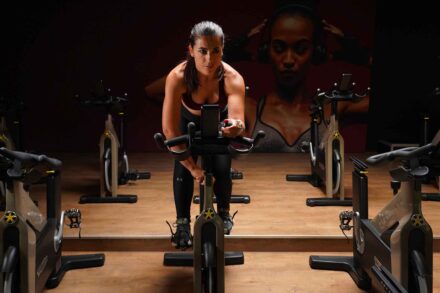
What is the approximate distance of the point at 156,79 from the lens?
7430 millimetres

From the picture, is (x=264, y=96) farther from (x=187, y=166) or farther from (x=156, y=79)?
(x=187, y=166)

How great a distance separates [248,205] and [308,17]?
3.43m

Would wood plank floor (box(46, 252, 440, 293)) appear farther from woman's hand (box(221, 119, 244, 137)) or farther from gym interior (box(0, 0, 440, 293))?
woman's hand (box(221, 119, 244, 137))

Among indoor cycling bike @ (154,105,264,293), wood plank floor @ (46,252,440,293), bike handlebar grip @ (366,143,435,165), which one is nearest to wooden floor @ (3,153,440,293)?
wood plank floor @ (46,252,440,293)

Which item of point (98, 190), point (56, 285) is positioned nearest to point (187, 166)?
point (56, 285)

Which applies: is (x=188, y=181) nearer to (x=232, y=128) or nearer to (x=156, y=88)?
(x=232, y=128)

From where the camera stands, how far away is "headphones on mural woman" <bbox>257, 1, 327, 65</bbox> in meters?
7.36

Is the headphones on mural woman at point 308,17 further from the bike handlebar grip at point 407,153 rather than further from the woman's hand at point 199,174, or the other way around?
the bike handlebar grip at point 407,153

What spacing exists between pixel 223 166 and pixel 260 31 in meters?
4.48

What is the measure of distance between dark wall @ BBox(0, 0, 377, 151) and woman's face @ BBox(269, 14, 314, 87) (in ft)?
0.57

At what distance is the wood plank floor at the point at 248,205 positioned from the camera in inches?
163

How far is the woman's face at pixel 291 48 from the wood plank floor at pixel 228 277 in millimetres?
3947

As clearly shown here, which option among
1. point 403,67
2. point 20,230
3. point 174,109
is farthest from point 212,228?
point 403,67

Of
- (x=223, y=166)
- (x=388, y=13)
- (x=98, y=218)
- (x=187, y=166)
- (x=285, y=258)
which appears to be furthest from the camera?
(x=388, y=13)
